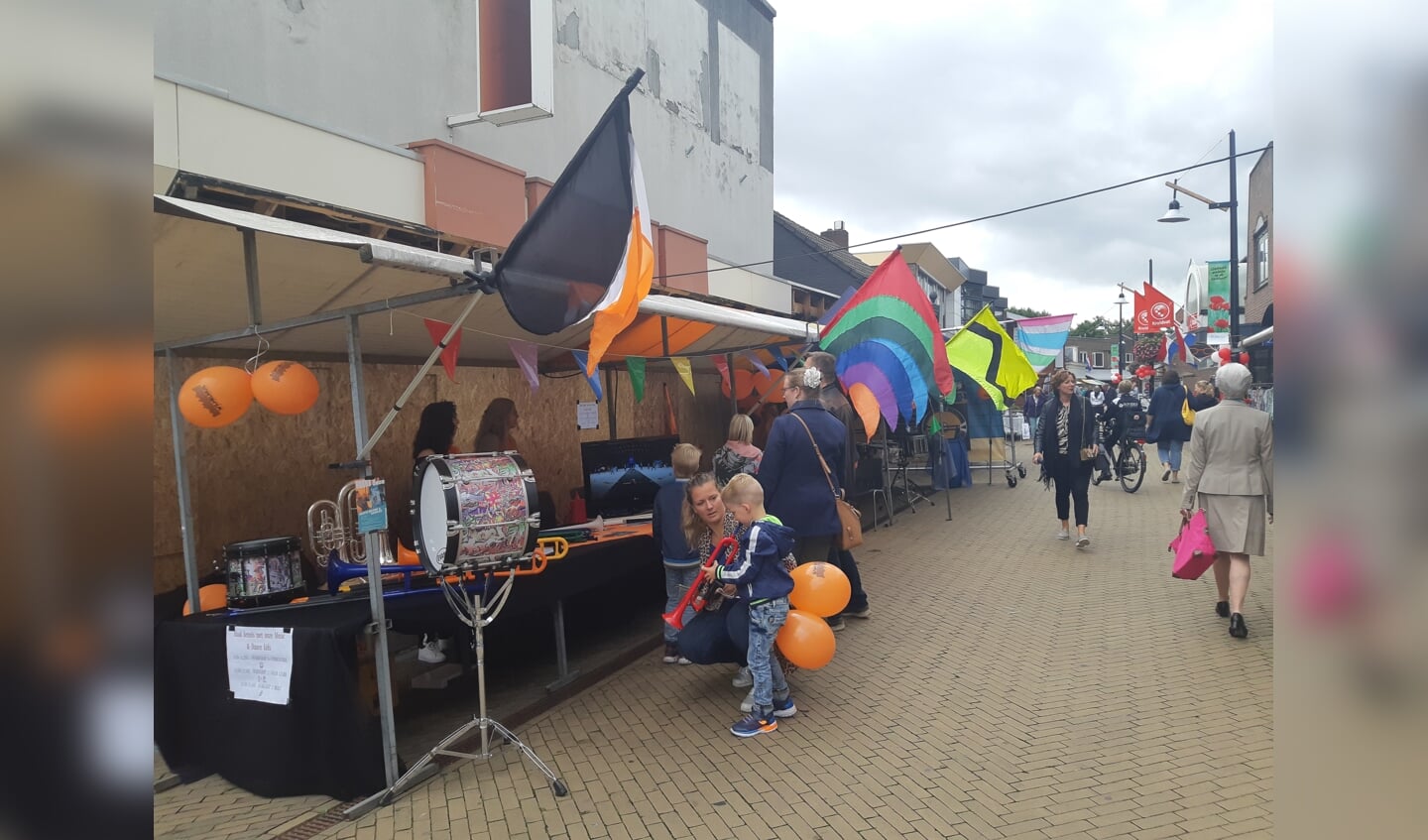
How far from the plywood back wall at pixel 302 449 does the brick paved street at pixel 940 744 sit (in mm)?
2197

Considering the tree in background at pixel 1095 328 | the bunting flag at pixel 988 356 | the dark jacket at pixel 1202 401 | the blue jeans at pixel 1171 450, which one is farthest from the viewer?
the tree in background at pixel 1095 328

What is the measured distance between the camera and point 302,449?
253 inches

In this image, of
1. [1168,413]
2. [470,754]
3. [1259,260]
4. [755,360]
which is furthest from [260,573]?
[1259,260]

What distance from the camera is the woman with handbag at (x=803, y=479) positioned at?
5.88m

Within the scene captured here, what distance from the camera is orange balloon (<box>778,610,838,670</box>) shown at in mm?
4883

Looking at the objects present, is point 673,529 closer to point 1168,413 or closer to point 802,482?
point 802,482

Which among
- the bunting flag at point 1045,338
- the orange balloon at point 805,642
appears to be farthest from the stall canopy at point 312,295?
the bunting flag at point 1045,338

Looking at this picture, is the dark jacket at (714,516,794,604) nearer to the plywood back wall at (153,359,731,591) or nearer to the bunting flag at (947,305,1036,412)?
the plywood back wall at (153,359,731,591)

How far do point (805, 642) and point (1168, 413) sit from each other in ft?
36.2

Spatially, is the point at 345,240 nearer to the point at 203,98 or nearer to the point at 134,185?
the point at 134,185

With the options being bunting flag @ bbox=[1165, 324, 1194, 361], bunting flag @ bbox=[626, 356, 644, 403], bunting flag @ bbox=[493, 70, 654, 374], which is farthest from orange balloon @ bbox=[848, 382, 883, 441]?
bunting flag @ bbox=[1165, 324, 1194, 361]

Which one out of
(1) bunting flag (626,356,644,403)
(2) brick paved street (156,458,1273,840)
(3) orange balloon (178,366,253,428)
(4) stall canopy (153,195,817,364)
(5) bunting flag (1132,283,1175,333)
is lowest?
(2) brick paved street (156,458,1273,840)

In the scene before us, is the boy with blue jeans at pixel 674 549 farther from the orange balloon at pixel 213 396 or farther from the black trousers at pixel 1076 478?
the black trousers at pixel 1076 478

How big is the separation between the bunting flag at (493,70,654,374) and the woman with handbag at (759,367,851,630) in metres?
1.85
